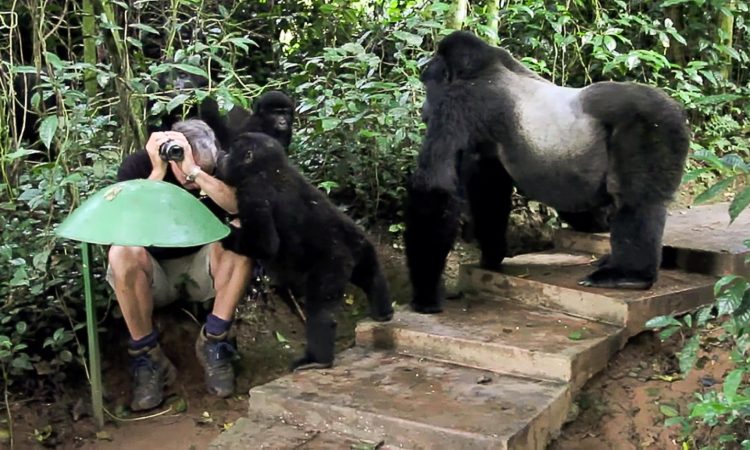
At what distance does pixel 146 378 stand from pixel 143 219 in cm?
136

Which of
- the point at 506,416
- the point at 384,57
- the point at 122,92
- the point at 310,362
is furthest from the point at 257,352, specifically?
the point at 384,57

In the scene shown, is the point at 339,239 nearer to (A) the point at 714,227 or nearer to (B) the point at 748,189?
(B) the point at 748,189

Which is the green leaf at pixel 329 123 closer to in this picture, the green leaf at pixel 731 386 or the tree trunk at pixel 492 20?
the tree trunk at pixel 492 20

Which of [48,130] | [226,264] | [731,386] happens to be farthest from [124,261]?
[731,386]

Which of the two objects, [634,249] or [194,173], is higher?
[194,173]

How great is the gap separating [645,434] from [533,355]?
0.59 m

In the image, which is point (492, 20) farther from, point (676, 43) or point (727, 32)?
point (727, 32)

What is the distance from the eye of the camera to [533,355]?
3.82 metres

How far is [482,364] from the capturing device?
157 inches

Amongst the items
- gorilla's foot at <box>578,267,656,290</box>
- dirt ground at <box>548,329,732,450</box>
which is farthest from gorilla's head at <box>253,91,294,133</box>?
dirt ground at <box>548,329,732,450</box>

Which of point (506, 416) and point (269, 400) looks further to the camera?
point (269, 400)

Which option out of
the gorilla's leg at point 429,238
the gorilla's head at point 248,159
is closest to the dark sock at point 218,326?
the gorilla's head at point 248,159

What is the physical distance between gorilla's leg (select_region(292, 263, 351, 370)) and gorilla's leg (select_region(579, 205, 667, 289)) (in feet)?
4.65

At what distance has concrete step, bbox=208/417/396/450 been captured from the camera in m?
3.42
